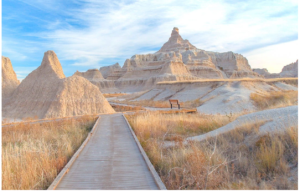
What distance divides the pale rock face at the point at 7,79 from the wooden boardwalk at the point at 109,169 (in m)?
16.6

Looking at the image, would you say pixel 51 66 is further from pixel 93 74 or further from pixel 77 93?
pixel 93 74

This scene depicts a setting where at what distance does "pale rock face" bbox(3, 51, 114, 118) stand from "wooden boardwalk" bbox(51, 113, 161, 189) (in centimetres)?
927

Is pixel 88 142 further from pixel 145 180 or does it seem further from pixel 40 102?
pixel 40 102

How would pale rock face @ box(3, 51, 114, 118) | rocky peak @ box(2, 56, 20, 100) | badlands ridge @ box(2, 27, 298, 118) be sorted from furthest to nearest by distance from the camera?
rocky peak @ box(2, 56, 20, 100) < badlands ridge @ box(2, 27, 298, 118) < pale rock face @ box(3, 51, 114, 118)

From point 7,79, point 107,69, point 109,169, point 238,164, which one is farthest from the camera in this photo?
point 107,69

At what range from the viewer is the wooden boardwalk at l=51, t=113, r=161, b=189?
12.6ft

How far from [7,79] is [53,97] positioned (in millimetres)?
8276

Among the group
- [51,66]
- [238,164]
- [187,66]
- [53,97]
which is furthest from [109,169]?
[187,66]

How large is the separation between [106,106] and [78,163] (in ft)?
38.3

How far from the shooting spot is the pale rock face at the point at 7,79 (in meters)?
18.9

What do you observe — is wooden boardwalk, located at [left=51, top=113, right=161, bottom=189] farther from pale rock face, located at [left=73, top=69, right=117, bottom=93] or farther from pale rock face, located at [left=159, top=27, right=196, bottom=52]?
pale rock face, located at [left=159, top=27, right=196, bottom=52]

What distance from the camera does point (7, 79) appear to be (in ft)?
65.9

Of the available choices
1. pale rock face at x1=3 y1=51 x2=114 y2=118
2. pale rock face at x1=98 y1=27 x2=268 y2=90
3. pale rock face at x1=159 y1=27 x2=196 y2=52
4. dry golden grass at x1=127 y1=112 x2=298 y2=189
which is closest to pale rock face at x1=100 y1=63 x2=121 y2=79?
pale rock face at x1=98 y1=27 x2=268 y2=90

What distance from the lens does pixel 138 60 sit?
11581cm
